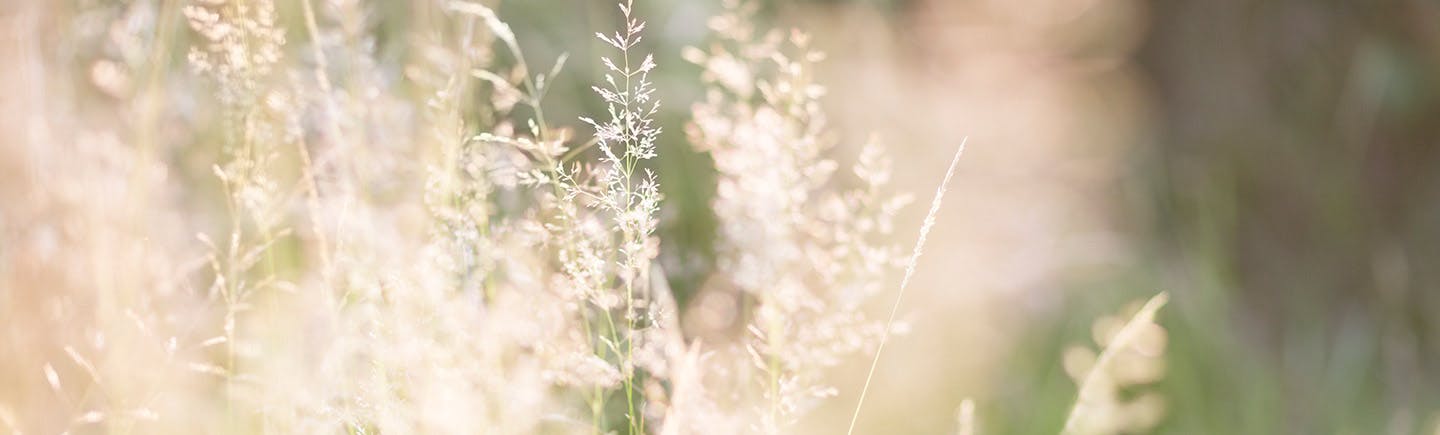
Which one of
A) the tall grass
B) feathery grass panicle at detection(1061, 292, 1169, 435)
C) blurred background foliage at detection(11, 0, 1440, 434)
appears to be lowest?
the tall grass

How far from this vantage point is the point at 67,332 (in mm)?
1390

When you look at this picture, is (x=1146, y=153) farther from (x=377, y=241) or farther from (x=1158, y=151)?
(x=377, y=241)

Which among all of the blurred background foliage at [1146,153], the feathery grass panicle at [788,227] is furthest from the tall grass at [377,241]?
the blurred background foliage at [1146,153]

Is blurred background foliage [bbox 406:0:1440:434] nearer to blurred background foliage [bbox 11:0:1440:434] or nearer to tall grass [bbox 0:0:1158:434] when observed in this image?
blurred background foliage [bbox 11:0:1440:434]

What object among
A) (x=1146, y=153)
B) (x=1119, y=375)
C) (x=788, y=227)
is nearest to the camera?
(x=788, y=227)

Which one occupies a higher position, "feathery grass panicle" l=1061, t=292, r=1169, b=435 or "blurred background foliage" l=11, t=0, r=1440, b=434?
"blurred background foliage" l=11, t=0, r=1440, b=434

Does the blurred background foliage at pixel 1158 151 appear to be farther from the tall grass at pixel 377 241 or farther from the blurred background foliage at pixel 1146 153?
the tall grass at pixel 377 241

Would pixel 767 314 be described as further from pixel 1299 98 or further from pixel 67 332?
pixel 1299 98

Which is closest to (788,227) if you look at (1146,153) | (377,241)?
(377,241)

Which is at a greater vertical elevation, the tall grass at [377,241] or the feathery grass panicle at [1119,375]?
the feathery grass panicle at [1119,375]

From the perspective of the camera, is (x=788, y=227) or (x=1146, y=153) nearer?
(x=788, y=227)

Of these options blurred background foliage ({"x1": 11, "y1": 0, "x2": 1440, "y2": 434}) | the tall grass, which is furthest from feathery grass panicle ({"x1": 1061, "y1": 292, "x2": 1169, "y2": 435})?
blurred background foliage ({"x1": 11, "y1": 0, "x2": 1440, "y2": 434})

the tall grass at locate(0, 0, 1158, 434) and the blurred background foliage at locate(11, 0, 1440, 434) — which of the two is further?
the blurred background foliage at locate(11, 0, 1440, 434)

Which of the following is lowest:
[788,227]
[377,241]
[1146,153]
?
[377,241]
